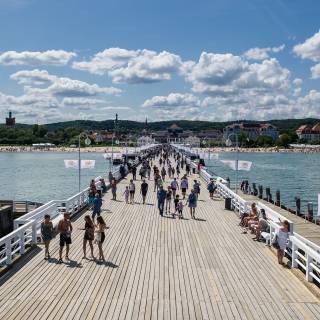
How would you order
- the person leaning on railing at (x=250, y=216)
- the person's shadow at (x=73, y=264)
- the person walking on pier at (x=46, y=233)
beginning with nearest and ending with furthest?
the person's shadow at (x=73, y=264) → the person walking on pier at (x=46, y=233) → the person leaning on railing at (x=250, y=216)

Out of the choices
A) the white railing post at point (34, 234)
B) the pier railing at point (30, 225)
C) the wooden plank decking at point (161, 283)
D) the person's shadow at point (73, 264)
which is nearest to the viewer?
the wooden plank decking at point (161, 283)

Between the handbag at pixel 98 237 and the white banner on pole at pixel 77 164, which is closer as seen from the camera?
the handbag at pixel 98 237

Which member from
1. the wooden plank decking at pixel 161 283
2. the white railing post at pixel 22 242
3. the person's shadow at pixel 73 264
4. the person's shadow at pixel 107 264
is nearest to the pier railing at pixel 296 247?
the wooden plank decking at pixel 161 283

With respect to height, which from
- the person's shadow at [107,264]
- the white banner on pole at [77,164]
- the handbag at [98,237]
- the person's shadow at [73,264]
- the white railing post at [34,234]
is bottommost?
the person's shadow at [73,264]

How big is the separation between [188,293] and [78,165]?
682 inches

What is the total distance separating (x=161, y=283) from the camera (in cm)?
1168

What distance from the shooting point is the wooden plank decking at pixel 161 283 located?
9922 mm

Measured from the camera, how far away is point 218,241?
53.7 feet

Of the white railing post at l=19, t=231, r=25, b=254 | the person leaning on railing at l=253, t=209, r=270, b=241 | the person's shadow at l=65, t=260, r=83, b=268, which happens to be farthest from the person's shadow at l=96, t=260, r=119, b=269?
the person leaning on railing at l=253, t=209, r=270, b=241

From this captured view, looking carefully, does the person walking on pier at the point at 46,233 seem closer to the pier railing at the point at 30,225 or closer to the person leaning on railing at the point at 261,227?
the pier railing at the point at 30,225

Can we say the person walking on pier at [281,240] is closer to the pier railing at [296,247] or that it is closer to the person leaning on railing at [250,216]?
the pier railing at [296,247]

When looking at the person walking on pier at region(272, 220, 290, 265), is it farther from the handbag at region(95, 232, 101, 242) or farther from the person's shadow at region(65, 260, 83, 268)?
the person's shadow at region(65, 260, 83, 268)

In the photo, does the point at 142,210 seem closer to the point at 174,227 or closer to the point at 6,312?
the point at 174,227

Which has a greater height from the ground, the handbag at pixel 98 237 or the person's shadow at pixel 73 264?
the handbag at pixel 98 237
